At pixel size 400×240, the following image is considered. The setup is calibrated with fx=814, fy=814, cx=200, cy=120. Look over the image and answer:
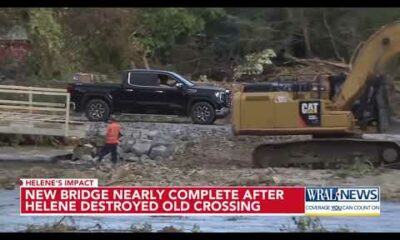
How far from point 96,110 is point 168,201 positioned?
1658cm

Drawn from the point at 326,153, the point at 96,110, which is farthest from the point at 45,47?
the point at 326,153

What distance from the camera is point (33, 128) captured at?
844 inches

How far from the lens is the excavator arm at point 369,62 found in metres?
16.7

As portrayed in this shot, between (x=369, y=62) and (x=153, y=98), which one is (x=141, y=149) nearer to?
(x=153, y=98)

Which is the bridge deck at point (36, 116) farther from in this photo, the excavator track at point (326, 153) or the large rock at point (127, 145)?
the excavator track at point (326, 153)

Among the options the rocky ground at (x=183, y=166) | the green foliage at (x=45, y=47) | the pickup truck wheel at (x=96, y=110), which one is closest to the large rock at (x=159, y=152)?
the rocky ground at (x=183, y=166)

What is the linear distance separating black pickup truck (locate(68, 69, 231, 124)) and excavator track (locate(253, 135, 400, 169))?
6759 mm

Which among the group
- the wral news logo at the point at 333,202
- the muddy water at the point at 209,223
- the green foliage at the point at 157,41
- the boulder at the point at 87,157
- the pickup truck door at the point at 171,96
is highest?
the green foliage at the point at 157,41

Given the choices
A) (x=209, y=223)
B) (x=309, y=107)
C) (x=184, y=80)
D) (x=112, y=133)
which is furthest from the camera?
(x=184, y=80)

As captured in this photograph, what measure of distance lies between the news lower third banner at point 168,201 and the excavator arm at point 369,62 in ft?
27.8

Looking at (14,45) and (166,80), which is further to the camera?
(14,45)

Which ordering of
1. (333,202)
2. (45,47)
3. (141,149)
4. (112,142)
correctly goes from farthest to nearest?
(45,47)
(141,149)
(112,142)
(333,202)

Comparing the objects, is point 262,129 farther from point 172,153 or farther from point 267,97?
point 172,153

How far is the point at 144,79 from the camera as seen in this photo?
2502 cm
